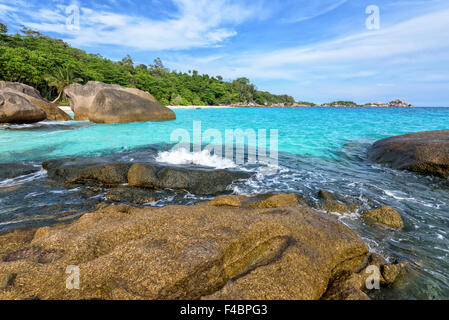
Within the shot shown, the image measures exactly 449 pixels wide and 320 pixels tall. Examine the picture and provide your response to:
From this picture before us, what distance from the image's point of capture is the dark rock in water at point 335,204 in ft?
13.8

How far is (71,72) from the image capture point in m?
35.5

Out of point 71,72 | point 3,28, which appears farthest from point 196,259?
point 3,28

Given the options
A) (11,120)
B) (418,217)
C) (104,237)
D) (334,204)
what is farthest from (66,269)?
(11,120)

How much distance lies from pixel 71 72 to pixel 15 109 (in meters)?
26.3

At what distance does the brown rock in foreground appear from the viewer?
1.69 m

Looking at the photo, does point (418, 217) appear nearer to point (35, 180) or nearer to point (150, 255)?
point (150, 255)

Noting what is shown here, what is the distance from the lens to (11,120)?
15.0 meters

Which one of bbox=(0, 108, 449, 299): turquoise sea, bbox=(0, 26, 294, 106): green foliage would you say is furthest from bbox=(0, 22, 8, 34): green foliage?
bbox=(0, 108, 449, 299): turquoise sea

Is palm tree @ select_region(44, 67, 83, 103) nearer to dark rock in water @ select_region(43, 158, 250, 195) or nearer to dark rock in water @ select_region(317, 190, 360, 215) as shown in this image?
dark rock in water @ select_region(43, 158, 250, 195)

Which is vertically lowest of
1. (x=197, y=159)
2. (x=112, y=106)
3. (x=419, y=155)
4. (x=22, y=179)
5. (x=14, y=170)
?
(x=22, y=179)

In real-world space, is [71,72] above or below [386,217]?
above

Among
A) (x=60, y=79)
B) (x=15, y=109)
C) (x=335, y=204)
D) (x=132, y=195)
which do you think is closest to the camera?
(x=335, y=204)

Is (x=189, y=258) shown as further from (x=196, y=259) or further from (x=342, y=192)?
(x=342, y=192)

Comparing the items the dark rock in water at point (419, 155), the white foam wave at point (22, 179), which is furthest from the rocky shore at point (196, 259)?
the dark rock in water at point (419, 155)
